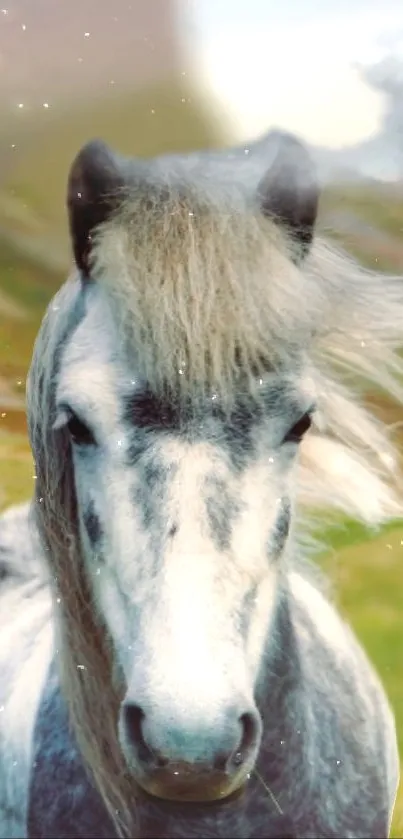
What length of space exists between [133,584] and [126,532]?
3 centimetres

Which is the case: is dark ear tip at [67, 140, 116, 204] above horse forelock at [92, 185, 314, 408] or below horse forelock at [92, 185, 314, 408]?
above

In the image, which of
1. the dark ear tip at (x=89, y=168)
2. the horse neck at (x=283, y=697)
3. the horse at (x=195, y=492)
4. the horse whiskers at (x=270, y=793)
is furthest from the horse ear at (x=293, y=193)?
the horse whiskers at (x=270, y=793)

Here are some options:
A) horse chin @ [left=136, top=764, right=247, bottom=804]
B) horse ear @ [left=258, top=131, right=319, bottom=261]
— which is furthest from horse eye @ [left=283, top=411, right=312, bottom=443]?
horse chin @ [left=136, top=764, right=247, bottom=804]

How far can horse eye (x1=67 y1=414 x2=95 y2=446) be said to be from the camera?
0.50 m

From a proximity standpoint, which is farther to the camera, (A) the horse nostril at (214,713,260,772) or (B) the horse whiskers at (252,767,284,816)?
(B) the horse whiskers at (252,767,284,816)

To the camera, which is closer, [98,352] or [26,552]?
[98,352]

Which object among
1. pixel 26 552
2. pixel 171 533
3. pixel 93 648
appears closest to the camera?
pixel 171 533

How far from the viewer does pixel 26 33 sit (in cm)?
67

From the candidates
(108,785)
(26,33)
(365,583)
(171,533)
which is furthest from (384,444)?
(26,33)

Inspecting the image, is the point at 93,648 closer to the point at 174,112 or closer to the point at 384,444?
the point at 384,444

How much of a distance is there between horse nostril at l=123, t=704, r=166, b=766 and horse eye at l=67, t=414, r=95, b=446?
0.17 metres

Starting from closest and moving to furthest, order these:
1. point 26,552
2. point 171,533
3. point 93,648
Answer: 1. point 171,533
2. point 93,648
3. point 26,552

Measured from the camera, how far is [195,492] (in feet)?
1.54

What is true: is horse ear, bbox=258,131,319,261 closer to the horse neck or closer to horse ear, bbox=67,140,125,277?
horse ear, bbox=67,140,125,277
